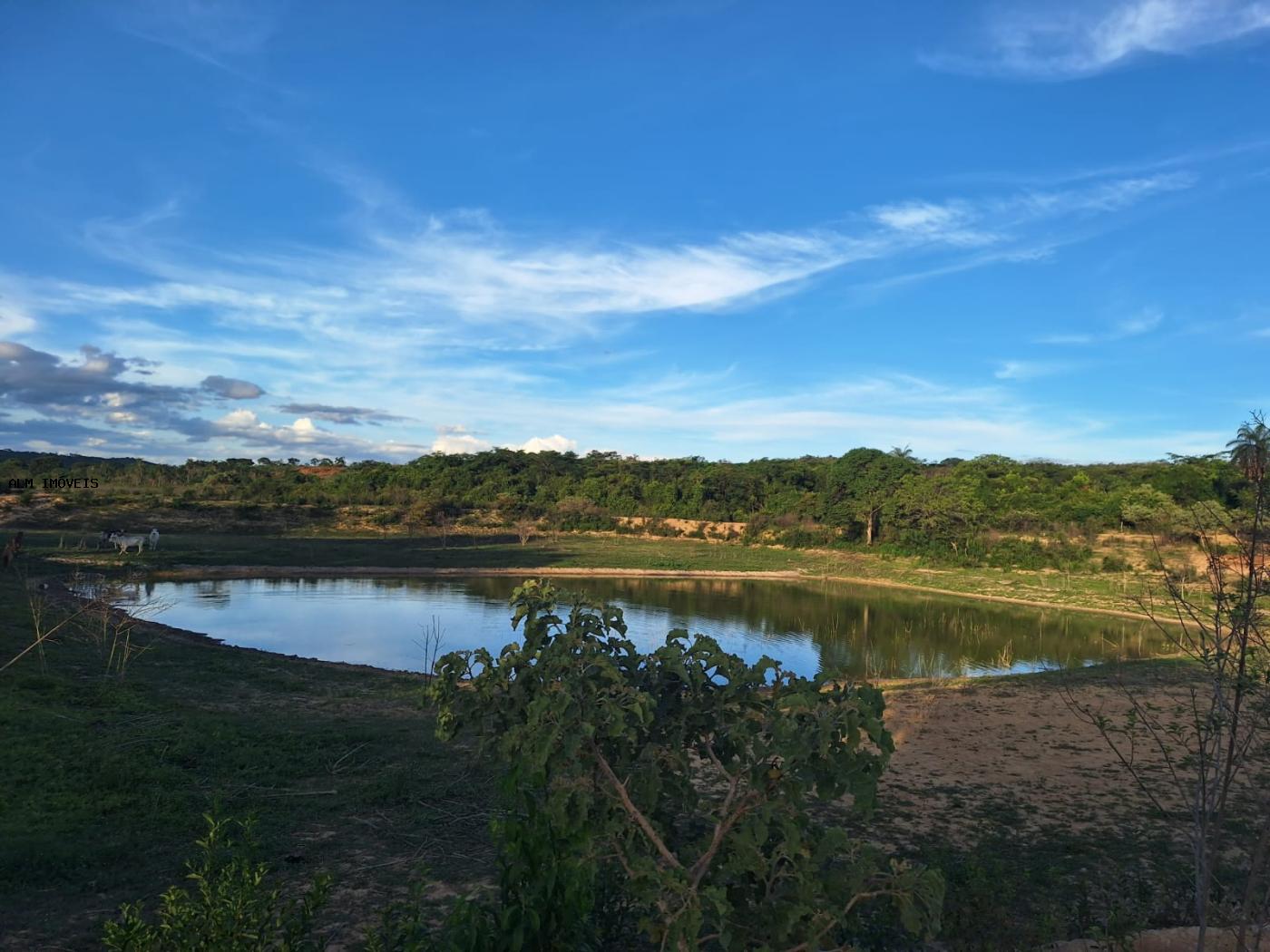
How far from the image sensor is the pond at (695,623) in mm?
20000

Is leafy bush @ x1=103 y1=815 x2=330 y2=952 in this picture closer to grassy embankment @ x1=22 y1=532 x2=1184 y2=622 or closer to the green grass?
the green grass

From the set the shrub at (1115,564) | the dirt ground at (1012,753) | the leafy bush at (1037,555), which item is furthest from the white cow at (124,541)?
the shrub at (1115,564)

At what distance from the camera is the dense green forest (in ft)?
151

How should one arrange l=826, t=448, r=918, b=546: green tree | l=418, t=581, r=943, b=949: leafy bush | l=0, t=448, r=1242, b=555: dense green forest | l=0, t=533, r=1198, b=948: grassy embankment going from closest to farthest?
l=418, t=581, r=943, b=949: leafy bush → l=0, t=533, r=1198, b=948: grassy embankment → l=0, t=448, r=1242, b=555: dense green forest → l=826, t=448, r=918, b=546: green tree

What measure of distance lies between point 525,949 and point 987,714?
11289 millimetres

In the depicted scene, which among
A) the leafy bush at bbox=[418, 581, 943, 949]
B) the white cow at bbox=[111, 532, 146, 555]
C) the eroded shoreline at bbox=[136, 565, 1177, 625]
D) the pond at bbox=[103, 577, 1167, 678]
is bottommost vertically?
the pond at bbox=[103, 577, 1167, 678]

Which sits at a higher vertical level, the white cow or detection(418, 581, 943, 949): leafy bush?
detection(418, 581, 943, 949): leafy bush

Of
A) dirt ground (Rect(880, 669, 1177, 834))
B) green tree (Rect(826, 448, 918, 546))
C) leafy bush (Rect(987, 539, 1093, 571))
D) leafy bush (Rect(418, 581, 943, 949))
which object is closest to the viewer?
leafy bush (Rect(418, 581, 943, 949))

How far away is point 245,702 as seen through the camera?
11125 millimetres

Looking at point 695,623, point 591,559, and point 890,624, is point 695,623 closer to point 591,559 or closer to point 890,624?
point 890,624

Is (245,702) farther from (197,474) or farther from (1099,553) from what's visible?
(197,474)

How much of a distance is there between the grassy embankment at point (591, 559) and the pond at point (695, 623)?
2804mm

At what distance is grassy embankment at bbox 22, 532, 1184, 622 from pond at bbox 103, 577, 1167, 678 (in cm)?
280

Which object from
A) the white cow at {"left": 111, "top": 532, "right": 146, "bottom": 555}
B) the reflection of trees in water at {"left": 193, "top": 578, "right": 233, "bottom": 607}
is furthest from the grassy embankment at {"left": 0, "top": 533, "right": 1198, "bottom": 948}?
the white cow at {"left": 111, "top": 532, "right": 146, "bottom": 555}
